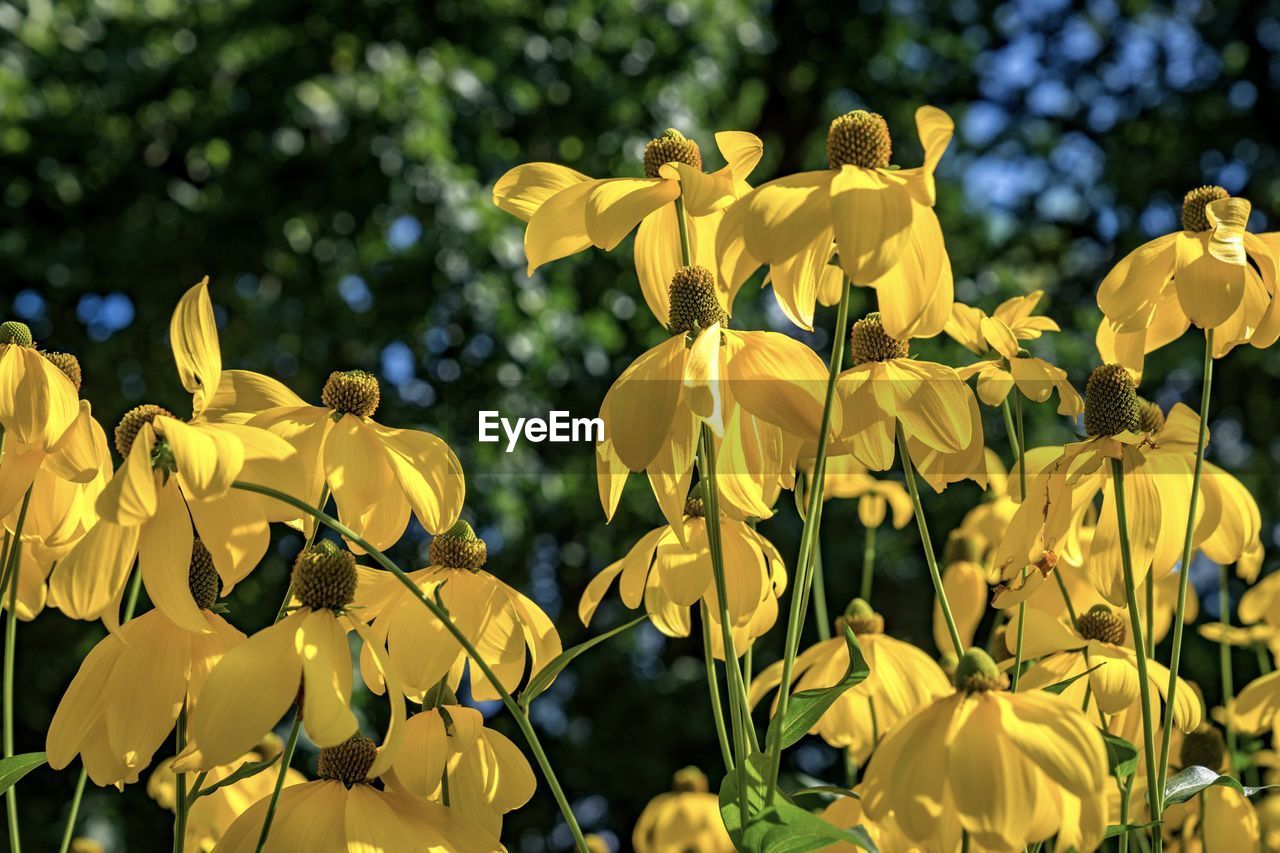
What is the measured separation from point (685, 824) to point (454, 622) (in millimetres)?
617

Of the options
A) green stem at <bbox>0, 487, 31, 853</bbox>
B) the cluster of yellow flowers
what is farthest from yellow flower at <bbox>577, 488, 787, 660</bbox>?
green stem at <bbox>0, 487, 31, 853</bbox>

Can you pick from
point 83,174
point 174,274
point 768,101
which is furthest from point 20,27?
point 768,101

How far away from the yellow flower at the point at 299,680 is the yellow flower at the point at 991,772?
148mm

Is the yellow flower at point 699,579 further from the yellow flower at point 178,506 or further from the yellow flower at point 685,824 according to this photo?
the yellow flower at point 685,824

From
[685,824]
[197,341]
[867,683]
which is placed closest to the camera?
[197,341]

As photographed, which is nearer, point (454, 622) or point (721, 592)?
point (721, 592)

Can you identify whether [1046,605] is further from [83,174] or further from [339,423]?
[83,174]

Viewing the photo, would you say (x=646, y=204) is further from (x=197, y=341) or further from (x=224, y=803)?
(x=224, y=803)

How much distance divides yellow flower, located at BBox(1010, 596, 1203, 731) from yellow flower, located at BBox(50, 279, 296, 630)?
1.01 feet

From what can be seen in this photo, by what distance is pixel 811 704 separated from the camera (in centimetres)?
45

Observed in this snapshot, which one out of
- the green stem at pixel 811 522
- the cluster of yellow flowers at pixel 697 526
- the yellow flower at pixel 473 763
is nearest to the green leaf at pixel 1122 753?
the cluster of yellow flowers at pixel 697 526

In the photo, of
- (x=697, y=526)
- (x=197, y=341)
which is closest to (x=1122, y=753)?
(x=697, y=526)

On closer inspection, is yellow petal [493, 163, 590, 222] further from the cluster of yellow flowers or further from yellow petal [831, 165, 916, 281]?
yellow petal [831, 165, 916, 281]

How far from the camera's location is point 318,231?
218 cm
